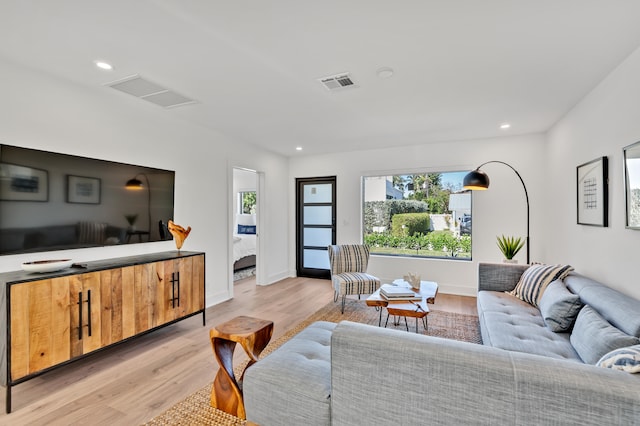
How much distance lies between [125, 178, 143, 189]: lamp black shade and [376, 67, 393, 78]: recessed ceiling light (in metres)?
2.66

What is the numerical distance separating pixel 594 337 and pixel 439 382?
48.4 inches

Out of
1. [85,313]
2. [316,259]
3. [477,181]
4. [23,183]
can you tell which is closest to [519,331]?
[477,181]

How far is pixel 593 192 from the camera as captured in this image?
2.74 metres

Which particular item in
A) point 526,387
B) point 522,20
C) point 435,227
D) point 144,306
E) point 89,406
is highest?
point 522,20

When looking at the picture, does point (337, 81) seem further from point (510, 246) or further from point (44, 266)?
point (510, 246)

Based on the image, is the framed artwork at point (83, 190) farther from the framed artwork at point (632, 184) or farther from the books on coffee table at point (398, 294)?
the framed artwork at point (632, 184)

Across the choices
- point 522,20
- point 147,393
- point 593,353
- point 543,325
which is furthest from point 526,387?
point 147,393

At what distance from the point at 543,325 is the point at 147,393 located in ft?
9.91

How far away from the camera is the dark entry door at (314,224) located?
5828 millimetres

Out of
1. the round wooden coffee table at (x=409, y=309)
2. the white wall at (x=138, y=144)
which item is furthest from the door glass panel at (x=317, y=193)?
the round wooden coffee table at (x=409, y=309)

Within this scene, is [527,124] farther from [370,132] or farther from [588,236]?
[370,132]

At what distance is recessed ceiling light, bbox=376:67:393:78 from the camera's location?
2430 millimetres

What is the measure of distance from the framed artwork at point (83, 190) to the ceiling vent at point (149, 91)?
893mm

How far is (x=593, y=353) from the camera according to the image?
1.65 metres
